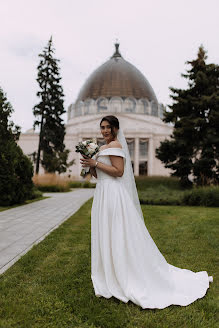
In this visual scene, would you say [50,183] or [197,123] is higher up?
[197,123]

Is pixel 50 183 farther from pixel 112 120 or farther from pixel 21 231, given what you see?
pixel 112 120

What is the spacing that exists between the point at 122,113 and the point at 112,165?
5641 cm

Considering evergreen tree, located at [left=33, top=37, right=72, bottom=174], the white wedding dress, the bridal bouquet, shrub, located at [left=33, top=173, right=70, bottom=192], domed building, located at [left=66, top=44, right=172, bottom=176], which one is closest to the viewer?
the white wedding dress

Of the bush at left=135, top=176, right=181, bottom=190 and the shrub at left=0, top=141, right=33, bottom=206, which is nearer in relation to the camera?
the shrub at left=0, top=141, right=33, bottom=206

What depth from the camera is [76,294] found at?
126 inches

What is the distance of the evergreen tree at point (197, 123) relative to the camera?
19.5m

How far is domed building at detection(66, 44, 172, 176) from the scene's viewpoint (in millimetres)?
54000

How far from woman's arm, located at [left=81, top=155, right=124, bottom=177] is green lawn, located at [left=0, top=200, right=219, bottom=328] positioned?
55.0 inches

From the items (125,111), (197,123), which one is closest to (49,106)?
(197,123)

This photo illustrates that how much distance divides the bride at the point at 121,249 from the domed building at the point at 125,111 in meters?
49.8

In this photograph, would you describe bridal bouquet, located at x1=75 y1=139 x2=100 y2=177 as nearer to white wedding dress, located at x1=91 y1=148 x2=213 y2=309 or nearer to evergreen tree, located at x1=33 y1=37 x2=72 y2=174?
white wedding dress, located at x1=91 y1=148 x2=213 y2=309

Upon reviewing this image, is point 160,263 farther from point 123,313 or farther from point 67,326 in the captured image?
point 67,326

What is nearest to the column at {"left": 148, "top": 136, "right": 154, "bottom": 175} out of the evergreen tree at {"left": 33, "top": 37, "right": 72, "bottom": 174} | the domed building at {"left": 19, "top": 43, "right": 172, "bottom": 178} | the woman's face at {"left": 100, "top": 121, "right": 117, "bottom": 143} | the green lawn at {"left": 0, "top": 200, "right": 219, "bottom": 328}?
the domed building at {"left": 19, "top": 43, "right": 172, "bottom": 178}

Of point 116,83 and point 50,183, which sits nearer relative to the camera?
point 50,183
